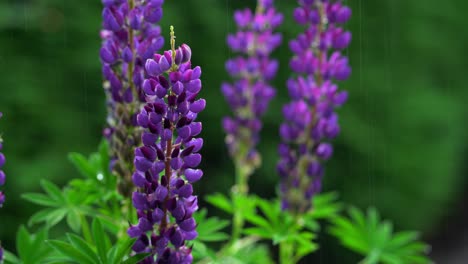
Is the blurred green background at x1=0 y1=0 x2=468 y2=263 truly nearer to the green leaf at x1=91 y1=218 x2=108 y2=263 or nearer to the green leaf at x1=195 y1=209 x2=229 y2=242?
the green leaf at x1=195 y1=209 x2=229 y2=242

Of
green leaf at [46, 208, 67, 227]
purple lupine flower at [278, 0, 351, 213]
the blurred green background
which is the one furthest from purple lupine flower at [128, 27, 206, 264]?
the blurred green background

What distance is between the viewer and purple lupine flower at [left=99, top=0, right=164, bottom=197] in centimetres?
179

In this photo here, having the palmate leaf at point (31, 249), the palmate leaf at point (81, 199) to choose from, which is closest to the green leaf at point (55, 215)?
the palmate leaf at point (81, 199)

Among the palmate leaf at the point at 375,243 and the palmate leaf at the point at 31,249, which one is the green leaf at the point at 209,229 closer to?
the palmate leaf at the point at 31,249

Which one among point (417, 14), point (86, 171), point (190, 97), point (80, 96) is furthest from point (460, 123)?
point (190, 97)

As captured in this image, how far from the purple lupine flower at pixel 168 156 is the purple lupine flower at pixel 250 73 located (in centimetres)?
128

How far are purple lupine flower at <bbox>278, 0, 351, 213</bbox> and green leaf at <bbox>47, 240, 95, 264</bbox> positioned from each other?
1.01 meters

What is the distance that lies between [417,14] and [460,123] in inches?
56.0

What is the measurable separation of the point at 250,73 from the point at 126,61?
3.78ft

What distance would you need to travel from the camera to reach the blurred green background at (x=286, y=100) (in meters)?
3.86

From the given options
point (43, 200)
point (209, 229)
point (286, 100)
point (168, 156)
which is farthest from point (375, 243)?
point (286, 100)

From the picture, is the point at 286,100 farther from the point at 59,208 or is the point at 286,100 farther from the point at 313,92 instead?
the point at 59,208

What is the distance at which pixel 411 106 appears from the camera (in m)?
5.86

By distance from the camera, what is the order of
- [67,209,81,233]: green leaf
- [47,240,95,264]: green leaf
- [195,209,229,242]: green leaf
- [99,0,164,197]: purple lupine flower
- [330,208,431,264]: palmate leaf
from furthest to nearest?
[330,208,431,264]: palmate leaf
[195,209,229,242]: green leaf
[67,209,81,233]: green leaf
[99,0,164,197]: purple lupine flower
[47,240,95,264]: green leaf
